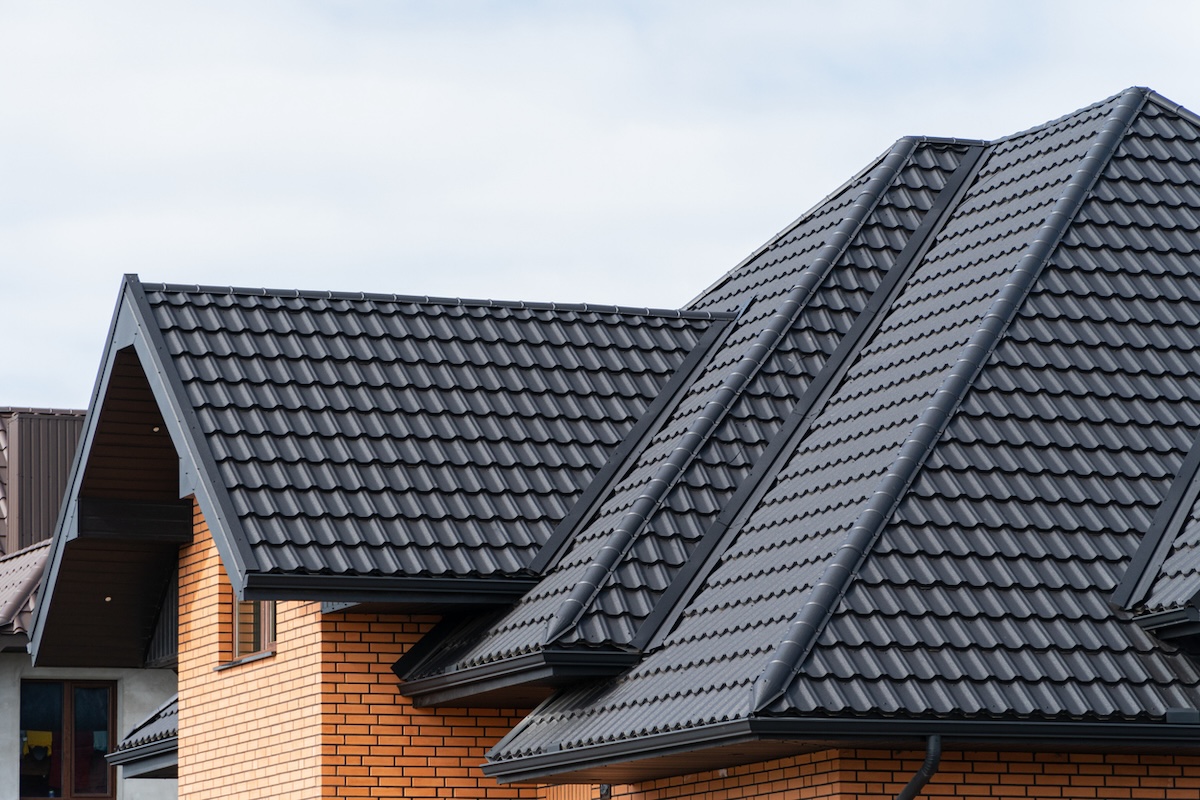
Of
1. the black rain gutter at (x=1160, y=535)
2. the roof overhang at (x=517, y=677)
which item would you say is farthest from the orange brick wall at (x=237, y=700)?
the black rain gutter at (x=1160, y=535)

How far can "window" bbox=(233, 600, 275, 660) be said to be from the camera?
13133 millimetres

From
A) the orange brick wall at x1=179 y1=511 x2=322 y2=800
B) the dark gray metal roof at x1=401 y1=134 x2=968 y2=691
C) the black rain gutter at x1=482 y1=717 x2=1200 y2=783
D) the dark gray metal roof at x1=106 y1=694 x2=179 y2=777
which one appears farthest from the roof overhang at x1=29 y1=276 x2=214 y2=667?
the black rain gutter at x1=482 y1=717 x2=1200 y2=783

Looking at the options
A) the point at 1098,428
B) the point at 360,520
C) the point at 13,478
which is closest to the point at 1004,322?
the point at 1098,428

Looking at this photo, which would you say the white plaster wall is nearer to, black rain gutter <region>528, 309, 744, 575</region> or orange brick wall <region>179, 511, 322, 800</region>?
orange brick wall <region>179, 511, 322, 800</region>

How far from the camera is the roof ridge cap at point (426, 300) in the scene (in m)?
13.6

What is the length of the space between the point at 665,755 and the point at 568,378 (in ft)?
15.1

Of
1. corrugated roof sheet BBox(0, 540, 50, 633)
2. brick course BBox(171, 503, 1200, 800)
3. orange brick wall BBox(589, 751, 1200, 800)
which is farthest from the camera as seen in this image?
corrugated roof sheet BBox(0, 540, 50, 633)

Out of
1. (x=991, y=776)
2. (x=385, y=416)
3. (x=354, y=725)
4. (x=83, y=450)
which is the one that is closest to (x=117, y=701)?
(x=83, y=450)

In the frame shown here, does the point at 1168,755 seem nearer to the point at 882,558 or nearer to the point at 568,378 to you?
the point at 882,558

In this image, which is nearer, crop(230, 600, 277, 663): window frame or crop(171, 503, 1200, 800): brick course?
crop(171, 503, 1200, 800): brick course

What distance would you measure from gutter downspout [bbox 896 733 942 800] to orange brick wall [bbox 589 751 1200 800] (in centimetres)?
15

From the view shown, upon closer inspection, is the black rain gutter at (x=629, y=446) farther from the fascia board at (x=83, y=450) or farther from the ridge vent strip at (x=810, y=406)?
the fascia board at (x=83, y=450)

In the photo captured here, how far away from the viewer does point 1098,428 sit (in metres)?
10.6

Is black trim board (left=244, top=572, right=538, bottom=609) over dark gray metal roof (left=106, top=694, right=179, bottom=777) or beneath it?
over
